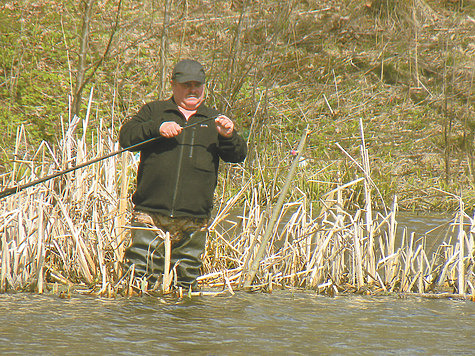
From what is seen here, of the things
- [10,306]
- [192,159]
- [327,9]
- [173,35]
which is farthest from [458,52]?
[10,306]

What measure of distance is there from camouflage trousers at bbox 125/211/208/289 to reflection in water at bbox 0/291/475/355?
0.20 m

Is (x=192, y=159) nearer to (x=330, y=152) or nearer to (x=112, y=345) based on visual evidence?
(x=112, y=345)

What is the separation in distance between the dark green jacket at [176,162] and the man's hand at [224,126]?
3.1 inches

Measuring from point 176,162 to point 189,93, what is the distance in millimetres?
437

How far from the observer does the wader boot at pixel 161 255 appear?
158 inches

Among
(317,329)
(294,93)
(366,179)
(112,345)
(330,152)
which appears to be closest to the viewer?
(112,345)

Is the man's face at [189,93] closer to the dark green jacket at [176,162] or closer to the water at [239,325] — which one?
the dark green jacket at [176,162]

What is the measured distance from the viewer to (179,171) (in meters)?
3.95

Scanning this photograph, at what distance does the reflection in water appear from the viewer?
312cm

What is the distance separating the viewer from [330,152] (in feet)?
33.6

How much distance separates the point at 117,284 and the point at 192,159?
0.86 metres

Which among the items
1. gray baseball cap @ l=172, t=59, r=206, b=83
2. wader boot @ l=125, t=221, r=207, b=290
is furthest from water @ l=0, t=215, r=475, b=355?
gray baseball cap @ l=172, t=59, r=206, b=83

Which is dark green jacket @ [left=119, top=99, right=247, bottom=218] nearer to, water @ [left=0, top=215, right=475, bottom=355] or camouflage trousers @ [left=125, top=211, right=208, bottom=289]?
camouflage trousers @ [left=125, top=211, right=208, bottom=289]

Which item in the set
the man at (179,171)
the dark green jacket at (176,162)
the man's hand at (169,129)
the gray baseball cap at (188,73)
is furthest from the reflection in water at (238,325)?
the gray baseball cap at (188,73)
